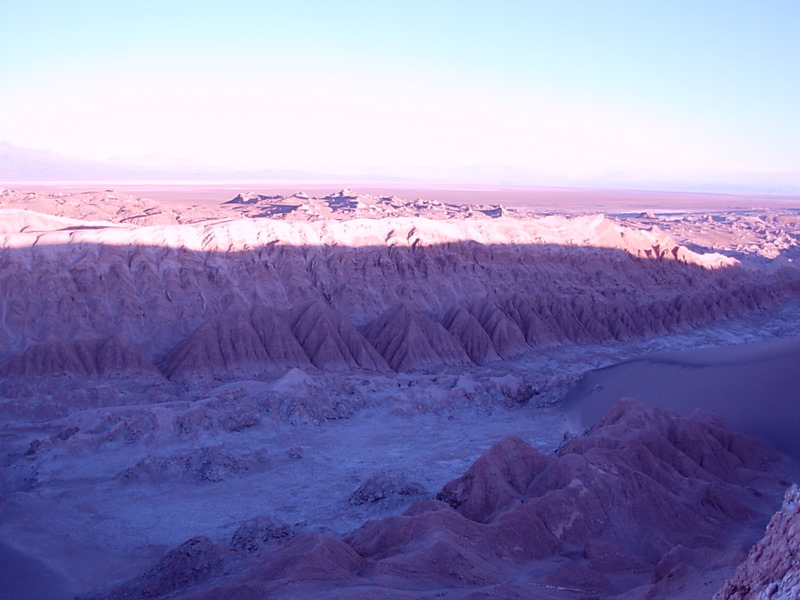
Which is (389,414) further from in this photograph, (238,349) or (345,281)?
(345,281)

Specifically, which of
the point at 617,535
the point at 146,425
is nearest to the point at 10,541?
the point at 146,425

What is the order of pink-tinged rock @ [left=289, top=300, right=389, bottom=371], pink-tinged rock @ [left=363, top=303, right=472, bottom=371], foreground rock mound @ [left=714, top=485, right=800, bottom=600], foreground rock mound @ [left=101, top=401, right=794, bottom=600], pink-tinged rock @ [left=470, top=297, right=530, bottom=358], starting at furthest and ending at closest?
1. pink-tinged rock @ [left=470, top=297, right=530, bottom=358]
2. pink-tinged rock @ [left=363, top=303, right=472, bottom=371]
3. pink-tinged rock @ [left=289, top=300, right=389, bottom=371]
4. foreground rock mound @ [left=101, top=401, right=794, bottom=600]
5. foreground rock mound @ [left=714, top=485, right=800, bottom=600]

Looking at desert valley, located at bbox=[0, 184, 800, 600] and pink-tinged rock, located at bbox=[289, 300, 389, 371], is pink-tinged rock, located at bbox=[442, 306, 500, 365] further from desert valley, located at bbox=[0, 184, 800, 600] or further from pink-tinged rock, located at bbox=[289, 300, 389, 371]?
pink-tinged rock, located at bbox=[289, 300, 389, 371]

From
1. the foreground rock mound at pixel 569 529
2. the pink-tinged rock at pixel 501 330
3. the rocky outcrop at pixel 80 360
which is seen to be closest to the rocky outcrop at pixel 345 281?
the pink-tinged rock at pixel 501 330

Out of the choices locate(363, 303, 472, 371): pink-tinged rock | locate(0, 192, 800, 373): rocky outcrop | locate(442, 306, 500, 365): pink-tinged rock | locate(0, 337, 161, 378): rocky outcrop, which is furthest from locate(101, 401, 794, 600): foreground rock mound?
locate(0, 337, 161, 378): rocky outcrop

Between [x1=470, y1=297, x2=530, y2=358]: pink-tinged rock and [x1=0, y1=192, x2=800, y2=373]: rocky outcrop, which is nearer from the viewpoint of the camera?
[x1=0, y1=192, x2=800, y2=373]: rocky outcrop

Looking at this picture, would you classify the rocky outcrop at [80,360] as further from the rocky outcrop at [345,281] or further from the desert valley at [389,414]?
the rocky outcrop at [345,281]

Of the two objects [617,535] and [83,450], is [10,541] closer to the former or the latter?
[83,450]
